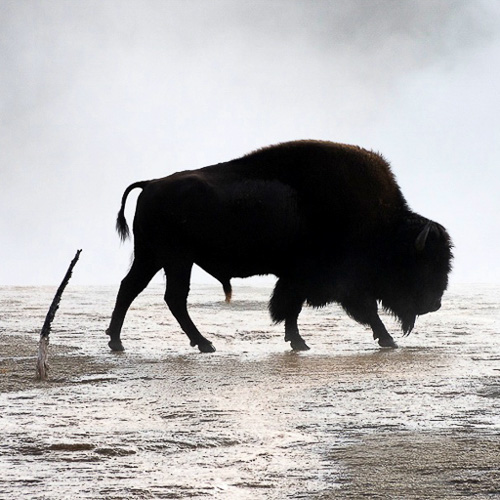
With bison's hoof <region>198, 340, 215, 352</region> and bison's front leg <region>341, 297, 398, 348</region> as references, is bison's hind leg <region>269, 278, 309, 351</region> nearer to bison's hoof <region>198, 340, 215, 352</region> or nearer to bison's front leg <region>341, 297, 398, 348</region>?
bison's front leg <region>341, 297, 398, 348</region>

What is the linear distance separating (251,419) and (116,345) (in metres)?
3.94

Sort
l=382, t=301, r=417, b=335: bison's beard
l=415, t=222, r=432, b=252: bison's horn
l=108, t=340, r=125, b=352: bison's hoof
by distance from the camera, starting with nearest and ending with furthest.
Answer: l=108, t=340, r=125, b=352: bison's hoof, l=415, t=222, r=432, b=252: bison's horn, l=382, t=301, r=417, b=335: bison's beard

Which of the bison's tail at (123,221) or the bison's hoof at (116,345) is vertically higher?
the bison's tail at (123,221)

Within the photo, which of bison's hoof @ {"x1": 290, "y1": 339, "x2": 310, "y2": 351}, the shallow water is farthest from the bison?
the shallow water

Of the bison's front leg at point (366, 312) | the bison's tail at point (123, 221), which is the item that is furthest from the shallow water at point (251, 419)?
the bison's tail at point (123, 221)

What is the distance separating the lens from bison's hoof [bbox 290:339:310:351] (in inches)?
348

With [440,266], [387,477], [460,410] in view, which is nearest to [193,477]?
[387,477]

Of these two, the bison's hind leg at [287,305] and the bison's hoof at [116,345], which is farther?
the bison's hind leg at [287,305]

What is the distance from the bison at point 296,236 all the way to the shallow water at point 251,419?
0.42m

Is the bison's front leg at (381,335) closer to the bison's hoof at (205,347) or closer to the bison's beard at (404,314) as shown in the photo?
the bison's beard at (404,314)

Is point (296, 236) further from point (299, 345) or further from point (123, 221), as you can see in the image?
point (123, 221)

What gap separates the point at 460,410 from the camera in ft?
16.6

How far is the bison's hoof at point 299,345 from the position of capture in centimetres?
884

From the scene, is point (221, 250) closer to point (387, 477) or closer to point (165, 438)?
point (165, 438)
